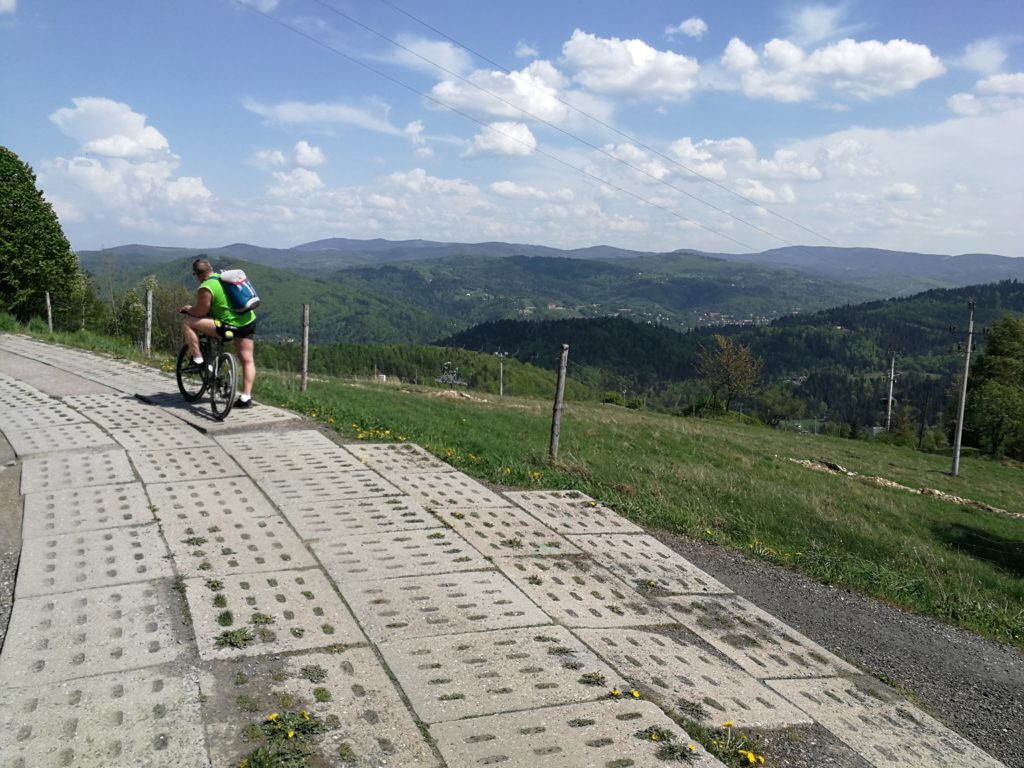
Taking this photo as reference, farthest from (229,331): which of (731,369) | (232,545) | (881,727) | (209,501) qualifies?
(731,369)

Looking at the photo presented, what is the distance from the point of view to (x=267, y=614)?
15.8ft

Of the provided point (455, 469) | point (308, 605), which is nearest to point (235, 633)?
point (308, 605)

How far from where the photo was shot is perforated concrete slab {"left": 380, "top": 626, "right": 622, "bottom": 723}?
3980 millimetres

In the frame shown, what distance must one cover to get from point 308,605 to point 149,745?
63.2 inches

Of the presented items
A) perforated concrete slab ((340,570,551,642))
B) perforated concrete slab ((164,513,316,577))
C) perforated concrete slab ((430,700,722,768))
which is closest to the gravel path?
perforated concrete slab ((430,700,722,768))

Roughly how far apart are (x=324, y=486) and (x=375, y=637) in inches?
135

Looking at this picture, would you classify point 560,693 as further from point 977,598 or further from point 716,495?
point 716,495

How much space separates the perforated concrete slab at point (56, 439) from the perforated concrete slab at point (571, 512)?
4706mm

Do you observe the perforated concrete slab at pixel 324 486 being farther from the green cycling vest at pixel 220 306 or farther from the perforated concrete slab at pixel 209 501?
the green cycling vest at pixel 220 306

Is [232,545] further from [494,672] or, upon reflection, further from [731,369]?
[731,369]

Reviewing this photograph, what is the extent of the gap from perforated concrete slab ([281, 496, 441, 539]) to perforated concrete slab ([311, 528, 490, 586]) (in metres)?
0.17

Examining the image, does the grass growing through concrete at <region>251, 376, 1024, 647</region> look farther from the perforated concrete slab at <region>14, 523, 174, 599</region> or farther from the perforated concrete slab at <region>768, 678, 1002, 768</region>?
the perforated concrete slab at <region>14, 523, 174, 599</region>

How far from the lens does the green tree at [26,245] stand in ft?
108

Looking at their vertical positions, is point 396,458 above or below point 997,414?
above
